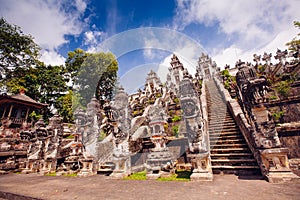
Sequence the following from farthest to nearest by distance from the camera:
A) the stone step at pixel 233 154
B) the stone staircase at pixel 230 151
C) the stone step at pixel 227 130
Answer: the stone step at pixel 227 130 → the stone step at pixel 233 154 → the stone staircase at pixel 230 151

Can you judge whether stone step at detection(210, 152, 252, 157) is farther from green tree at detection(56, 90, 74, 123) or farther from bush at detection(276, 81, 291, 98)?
green tree at detection(56, 90, 74, 123)

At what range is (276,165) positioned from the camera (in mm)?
4078

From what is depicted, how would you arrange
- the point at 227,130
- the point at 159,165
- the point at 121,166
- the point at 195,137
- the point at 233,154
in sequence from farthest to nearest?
the point at 227,130, the point at 121,166, the point at 159,165, the point at 233,154, the point at 195,137

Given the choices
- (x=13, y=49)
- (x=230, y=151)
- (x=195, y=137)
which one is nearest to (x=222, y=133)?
(x=230, y=151)

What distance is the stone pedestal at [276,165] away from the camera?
385 centimetres

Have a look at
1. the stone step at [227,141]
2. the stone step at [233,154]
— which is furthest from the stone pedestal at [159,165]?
the stone step at [227,141]

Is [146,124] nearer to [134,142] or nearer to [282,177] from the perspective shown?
[134,142]

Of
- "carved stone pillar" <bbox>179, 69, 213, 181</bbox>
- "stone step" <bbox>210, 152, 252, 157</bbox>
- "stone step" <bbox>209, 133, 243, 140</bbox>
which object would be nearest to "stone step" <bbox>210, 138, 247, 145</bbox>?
"stone step" <bbox>209, 133, 243, 140</bbox>

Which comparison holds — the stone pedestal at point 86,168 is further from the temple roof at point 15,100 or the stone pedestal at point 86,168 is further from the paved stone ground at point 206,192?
the temple roof at point 15,100

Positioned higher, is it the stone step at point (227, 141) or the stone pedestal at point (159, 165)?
the stone step at point (227, 141)

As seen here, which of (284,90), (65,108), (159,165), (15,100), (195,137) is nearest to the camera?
(195,137)

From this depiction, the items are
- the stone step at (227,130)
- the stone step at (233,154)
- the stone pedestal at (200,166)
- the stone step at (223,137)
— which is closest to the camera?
the stone pedestal at (200,166)

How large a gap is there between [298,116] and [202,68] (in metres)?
37.5

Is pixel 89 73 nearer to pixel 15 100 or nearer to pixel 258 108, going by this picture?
pixel 15 100
